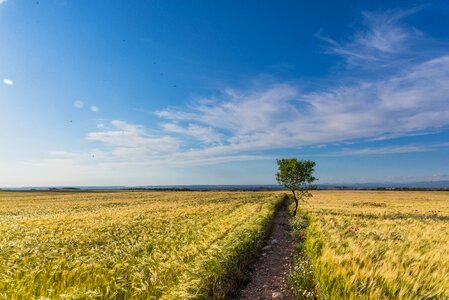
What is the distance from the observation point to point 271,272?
10.2 meters

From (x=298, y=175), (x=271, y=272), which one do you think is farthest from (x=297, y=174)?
(x=271, y=272)

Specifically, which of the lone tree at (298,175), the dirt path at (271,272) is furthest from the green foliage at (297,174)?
the dirt path at (271,272)

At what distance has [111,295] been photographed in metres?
6.14

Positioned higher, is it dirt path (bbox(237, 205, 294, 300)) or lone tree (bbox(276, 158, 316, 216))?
lone tree (bbox(276, 158, 316, 216))

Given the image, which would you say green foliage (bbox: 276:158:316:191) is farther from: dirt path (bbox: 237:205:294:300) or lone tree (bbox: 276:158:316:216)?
dirt path (bbox: 237:205:294:300)

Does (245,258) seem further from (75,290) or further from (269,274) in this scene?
(75,290)

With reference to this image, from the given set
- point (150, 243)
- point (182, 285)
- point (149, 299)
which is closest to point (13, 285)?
point (149, 299)

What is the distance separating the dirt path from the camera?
8.13 metres

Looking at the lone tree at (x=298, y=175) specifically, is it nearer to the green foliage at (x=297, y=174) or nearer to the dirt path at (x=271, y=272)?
the green foliage at (x=297, y=174)

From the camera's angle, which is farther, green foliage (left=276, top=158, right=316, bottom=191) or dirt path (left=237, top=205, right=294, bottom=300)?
green foliage (left=276, top=158, right=316, bottom=191)

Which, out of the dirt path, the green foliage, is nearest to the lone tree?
the green foliage

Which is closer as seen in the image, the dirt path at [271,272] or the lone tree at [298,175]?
the dirt path at [271,272]

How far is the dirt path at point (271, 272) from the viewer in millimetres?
8133

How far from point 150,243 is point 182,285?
633 centimetres
